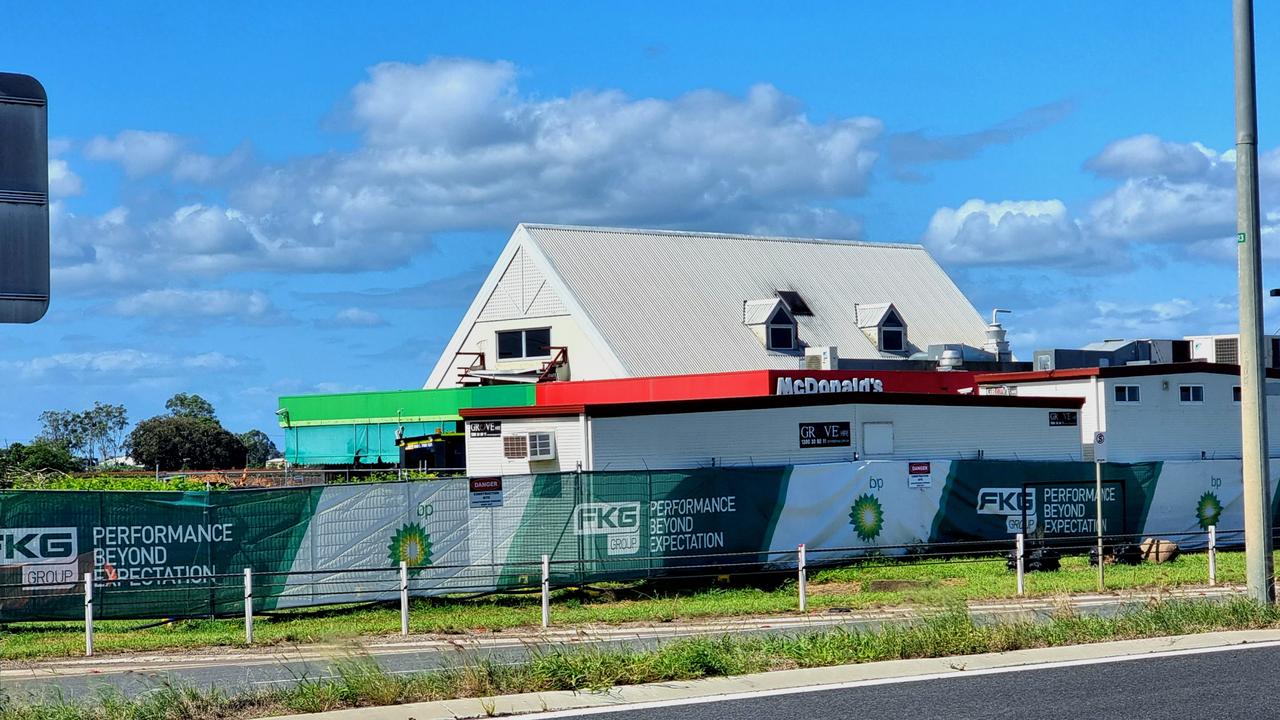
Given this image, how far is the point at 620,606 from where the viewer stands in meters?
23.8

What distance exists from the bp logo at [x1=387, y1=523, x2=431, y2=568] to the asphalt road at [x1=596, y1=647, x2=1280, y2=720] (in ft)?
42.1

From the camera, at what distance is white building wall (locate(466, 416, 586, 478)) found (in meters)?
30.3

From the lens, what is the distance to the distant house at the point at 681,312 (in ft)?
175

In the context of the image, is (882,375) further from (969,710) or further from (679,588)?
(969,710)

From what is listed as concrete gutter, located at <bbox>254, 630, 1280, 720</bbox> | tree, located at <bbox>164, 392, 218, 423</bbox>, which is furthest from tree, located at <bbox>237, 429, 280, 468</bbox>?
concrete gutter, located at <bbox>254, 630, 1280, 720</bbox>

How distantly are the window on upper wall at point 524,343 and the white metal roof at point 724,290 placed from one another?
2.31m

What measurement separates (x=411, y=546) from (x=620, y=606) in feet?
12.0

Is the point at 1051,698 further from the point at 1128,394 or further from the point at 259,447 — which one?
the point at 259,447

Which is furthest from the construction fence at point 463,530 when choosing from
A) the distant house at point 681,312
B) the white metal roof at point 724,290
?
the white metal roof at point 724,290

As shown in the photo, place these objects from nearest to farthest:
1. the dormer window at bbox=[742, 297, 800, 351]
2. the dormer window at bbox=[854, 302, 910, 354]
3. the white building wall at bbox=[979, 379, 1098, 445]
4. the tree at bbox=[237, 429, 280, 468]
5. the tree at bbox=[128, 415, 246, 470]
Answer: the white building wall at bbox=[979, 379, 1098, 445], the dormer window at bbox=[742, 297, 800, 351], the dormer window at bbox=[854, 302, 910, 354], the tree at bbox=[128, 415, 246, 470], the tree at bbox=[237, 429, 280, 468]

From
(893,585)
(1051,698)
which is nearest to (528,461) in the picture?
(893,585)

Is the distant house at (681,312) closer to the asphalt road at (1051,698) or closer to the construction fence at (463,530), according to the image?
the construction fence at (463,530)

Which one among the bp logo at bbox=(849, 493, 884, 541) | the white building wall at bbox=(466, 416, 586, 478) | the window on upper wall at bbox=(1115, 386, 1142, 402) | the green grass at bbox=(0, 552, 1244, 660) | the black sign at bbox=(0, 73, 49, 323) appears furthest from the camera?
the window on upper wall at bbox=(1115, 386, 1142, 402)

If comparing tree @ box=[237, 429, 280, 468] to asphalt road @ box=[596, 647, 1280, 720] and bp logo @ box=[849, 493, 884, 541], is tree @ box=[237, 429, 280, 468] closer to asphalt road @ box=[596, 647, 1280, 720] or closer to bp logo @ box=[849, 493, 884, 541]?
bp logo @ box=[849, 493, 884, 541]
